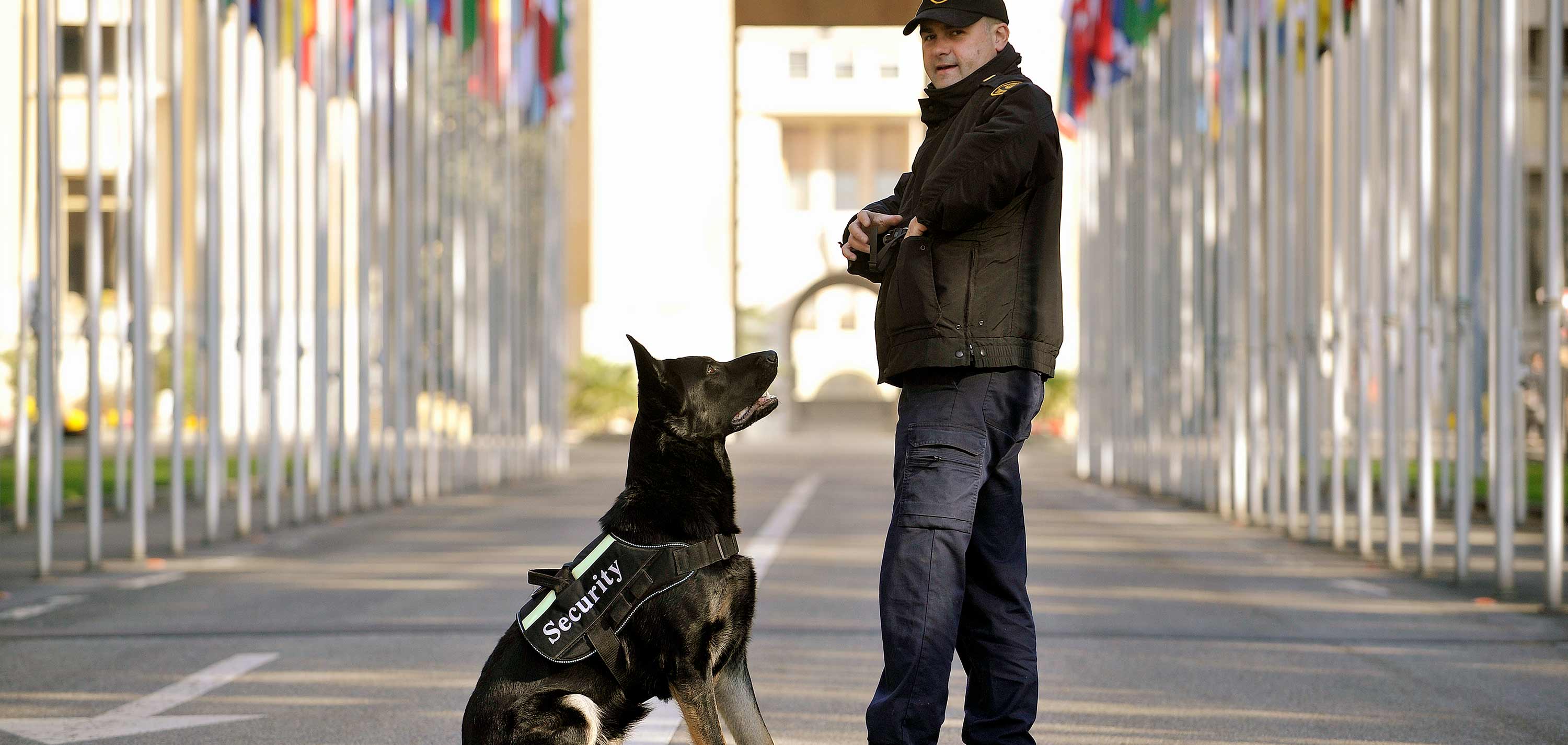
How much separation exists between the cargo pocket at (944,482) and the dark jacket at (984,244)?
192 mm

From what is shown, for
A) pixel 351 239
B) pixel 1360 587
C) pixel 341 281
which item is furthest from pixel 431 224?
pixel 1360 587

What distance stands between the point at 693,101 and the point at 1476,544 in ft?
115

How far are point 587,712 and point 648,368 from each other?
2.87 ft

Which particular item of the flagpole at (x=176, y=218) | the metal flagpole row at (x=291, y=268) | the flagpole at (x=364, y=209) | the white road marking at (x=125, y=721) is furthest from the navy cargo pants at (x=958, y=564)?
the flagpole at (x=364, y=209)

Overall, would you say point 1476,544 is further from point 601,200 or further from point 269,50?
point 601,200

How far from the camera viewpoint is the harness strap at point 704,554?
440 centimetres

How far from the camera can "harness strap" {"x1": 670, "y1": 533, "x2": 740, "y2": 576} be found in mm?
4398

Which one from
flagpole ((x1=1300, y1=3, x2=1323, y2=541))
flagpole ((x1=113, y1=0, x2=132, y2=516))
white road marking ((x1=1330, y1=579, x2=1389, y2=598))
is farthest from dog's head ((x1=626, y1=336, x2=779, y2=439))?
flagpole ((x1=1300, y1=3, x2=1323, y2=541))

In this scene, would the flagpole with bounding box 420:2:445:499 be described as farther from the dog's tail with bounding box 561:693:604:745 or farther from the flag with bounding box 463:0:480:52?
the dog's tail with bounding box 561:693:604:745

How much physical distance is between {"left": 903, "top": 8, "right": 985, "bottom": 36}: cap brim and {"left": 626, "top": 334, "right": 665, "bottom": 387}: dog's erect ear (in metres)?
1.04

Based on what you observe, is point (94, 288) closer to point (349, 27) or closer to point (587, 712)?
point (349, 27)

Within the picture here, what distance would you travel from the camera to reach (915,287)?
4.45 metres

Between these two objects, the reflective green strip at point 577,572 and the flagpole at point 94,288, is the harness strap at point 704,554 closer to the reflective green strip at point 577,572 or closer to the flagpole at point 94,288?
the reflective green strip at point 577,572

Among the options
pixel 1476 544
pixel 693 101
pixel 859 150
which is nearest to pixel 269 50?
pixel 1476 544
